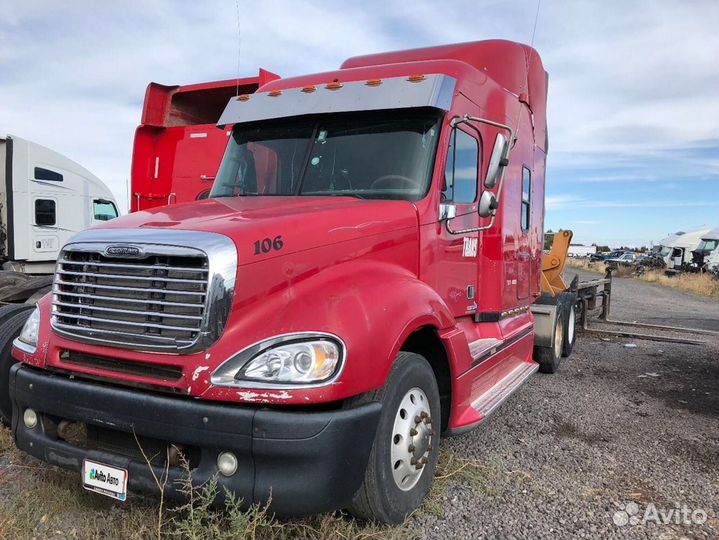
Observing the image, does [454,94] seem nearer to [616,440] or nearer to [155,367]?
[155,367]

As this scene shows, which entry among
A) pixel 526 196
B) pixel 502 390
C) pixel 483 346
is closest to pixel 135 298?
pixel 483 346

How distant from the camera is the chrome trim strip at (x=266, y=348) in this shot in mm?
2445

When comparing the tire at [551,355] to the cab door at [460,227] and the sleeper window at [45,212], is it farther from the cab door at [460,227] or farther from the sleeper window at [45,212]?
the sleeper window at [45,212]

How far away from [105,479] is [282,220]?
1551mm

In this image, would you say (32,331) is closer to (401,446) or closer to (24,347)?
(24,347)

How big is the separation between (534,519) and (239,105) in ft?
12.1

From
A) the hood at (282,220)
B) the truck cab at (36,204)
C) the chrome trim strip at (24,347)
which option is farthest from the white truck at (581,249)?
the chrome trim strip at (24,347)

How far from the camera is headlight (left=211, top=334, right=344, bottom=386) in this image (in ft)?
8.12

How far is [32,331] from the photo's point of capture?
127 inches

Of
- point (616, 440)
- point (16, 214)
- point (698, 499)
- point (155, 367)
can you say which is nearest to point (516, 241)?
point (616, 440)

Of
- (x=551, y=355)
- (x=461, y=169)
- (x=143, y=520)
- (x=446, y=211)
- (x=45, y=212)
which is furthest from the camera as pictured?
(x=45, y=212)

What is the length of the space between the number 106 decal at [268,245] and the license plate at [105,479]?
4.06ft

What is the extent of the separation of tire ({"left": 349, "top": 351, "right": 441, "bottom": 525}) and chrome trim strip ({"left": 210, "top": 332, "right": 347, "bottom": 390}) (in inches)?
12.8

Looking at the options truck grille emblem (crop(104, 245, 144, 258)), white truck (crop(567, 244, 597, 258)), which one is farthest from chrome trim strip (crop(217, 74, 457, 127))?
white truck (crop(567, 244, 597, 258))
